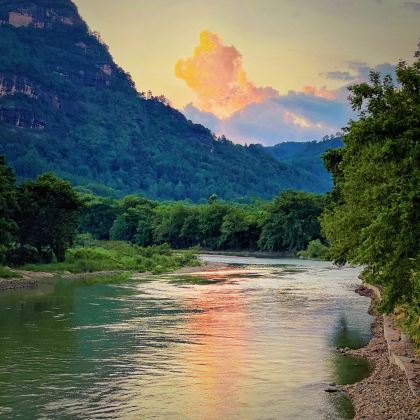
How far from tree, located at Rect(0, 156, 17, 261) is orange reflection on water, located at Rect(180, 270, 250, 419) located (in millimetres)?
22690

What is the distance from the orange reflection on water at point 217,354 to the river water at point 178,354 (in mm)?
52

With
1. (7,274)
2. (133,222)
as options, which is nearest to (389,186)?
(7,274)

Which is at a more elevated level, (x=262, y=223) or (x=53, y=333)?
(x=262, y=223)

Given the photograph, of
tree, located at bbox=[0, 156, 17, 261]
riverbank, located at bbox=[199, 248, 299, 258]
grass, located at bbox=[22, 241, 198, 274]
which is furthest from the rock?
riverbank, located at bbox=[199, 248, 299, 258]

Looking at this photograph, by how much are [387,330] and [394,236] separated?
10074 millimetres

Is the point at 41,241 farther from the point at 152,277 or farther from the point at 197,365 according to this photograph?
the point at 197,365

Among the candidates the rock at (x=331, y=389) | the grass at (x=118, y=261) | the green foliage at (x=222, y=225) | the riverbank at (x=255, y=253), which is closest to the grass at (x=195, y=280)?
the grass at (x=118, y=261)

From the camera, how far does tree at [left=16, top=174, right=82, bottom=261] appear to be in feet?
237

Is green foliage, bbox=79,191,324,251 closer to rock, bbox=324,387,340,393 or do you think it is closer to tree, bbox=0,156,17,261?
tree, bbox=0,156,17,261

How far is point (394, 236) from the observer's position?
24.2m

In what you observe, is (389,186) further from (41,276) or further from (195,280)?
(41,276)

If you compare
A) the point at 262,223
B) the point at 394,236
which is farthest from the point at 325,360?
the point at 262,223

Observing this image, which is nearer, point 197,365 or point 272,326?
point 197,365

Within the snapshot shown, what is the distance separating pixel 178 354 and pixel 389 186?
12791mm
